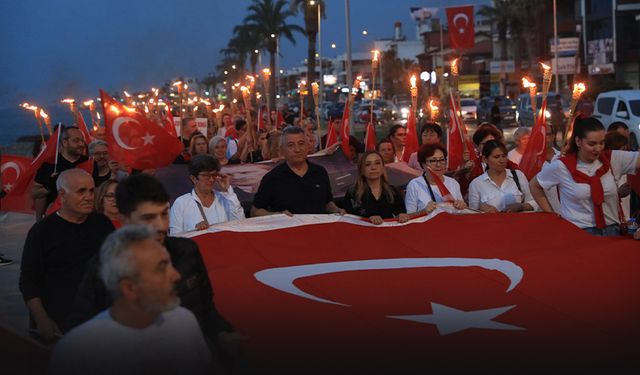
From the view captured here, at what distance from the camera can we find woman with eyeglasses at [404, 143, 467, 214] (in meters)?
8.18

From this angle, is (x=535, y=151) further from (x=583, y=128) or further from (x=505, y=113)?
(x=505, y=113)

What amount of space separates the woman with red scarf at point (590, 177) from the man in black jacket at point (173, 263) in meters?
3.51

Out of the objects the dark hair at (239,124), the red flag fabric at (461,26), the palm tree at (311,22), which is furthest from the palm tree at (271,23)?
the dark hair at (239,124)

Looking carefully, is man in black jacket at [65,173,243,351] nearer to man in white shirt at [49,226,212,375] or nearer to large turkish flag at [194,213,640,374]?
large turkish flag at [194,213,640,374]

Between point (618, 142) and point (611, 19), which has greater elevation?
point (611, 19)

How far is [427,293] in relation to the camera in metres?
5.97

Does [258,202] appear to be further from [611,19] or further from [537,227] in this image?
[611,19]

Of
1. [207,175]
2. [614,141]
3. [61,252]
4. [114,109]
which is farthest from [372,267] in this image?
[114,109]

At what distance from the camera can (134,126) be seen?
10422mm

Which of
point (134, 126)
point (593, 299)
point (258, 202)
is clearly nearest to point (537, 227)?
point (593, 299)

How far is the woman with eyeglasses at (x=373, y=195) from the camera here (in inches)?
324

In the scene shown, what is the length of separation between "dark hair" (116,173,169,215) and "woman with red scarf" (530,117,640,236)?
371cm

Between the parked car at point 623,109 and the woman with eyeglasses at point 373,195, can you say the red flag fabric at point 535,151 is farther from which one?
the parked car at point 623,109

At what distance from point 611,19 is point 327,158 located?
5554 cm
